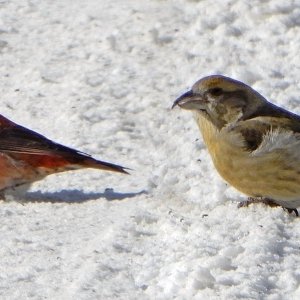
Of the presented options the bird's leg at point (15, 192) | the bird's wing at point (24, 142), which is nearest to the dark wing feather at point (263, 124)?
the bird's wing at point (24, 142)

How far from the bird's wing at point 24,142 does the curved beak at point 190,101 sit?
36.4 inches

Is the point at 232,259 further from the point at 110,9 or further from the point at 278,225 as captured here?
the point at 110,9

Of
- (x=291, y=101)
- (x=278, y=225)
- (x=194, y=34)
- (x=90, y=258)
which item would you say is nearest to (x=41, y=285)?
(x=90, y=258)

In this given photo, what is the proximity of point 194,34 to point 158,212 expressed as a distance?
323 centimetres

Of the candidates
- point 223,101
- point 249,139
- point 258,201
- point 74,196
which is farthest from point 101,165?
point 258,201

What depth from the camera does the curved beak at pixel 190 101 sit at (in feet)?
25.9

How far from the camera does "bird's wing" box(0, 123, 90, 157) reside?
27.9 feet

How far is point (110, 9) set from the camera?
11.1 m

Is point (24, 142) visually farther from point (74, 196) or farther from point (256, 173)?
point (256, 173)

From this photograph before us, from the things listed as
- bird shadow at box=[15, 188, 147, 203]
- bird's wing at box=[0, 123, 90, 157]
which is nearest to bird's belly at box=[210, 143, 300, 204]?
bird shadow at box=[15, 188, 147, 203]

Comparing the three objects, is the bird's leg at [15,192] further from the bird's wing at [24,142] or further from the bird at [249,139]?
the bird at [249,139]

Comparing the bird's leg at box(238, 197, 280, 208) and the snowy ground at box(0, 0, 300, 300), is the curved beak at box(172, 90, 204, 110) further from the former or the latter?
the bird's leg at box(238, 197, 280, 208)

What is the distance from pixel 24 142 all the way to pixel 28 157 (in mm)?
108

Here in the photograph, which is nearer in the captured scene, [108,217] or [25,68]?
[108,217]
